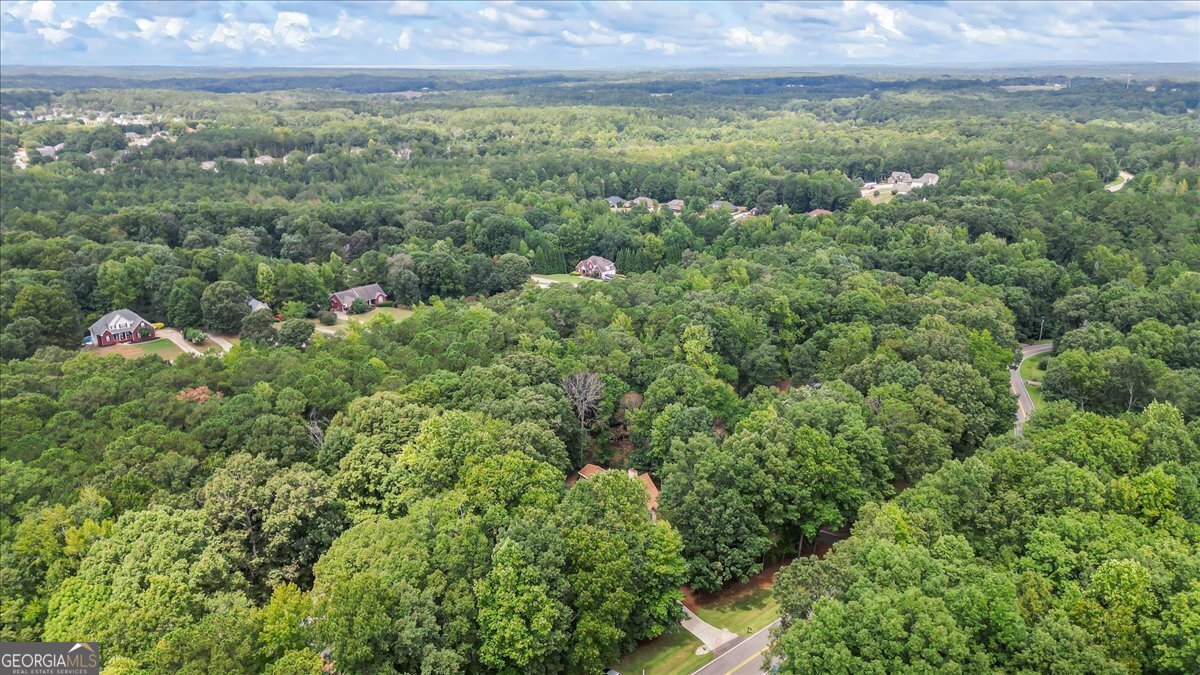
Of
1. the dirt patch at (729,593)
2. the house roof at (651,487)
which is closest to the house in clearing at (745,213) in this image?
the house roof at (651,487)

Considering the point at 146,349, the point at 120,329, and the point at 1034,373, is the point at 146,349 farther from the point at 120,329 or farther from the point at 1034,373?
the point at 1034,373

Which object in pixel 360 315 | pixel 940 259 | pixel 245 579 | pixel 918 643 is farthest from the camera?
pixel 360 315

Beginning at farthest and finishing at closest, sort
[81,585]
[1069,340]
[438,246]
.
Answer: [438,246] < [1069,340] < [81,585]

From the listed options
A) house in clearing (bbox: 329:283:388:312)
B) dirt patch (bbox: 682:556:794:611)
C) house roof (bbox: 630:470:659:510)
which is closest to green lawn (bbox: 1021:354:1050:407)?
dirt patch (bbox: 682:556:794:611)

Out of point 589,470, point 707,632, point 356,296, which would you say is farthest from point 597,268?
point 707,632

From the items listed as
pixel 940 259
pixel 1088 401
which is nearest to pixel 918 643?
pixel 1088 401

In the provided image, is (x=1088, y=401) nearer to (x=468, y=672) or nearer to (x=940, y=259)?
(x=940, y=259)

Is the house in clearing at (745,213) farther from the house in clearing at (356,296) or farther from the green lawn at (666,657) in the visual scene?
the green lawn at (666,657)
